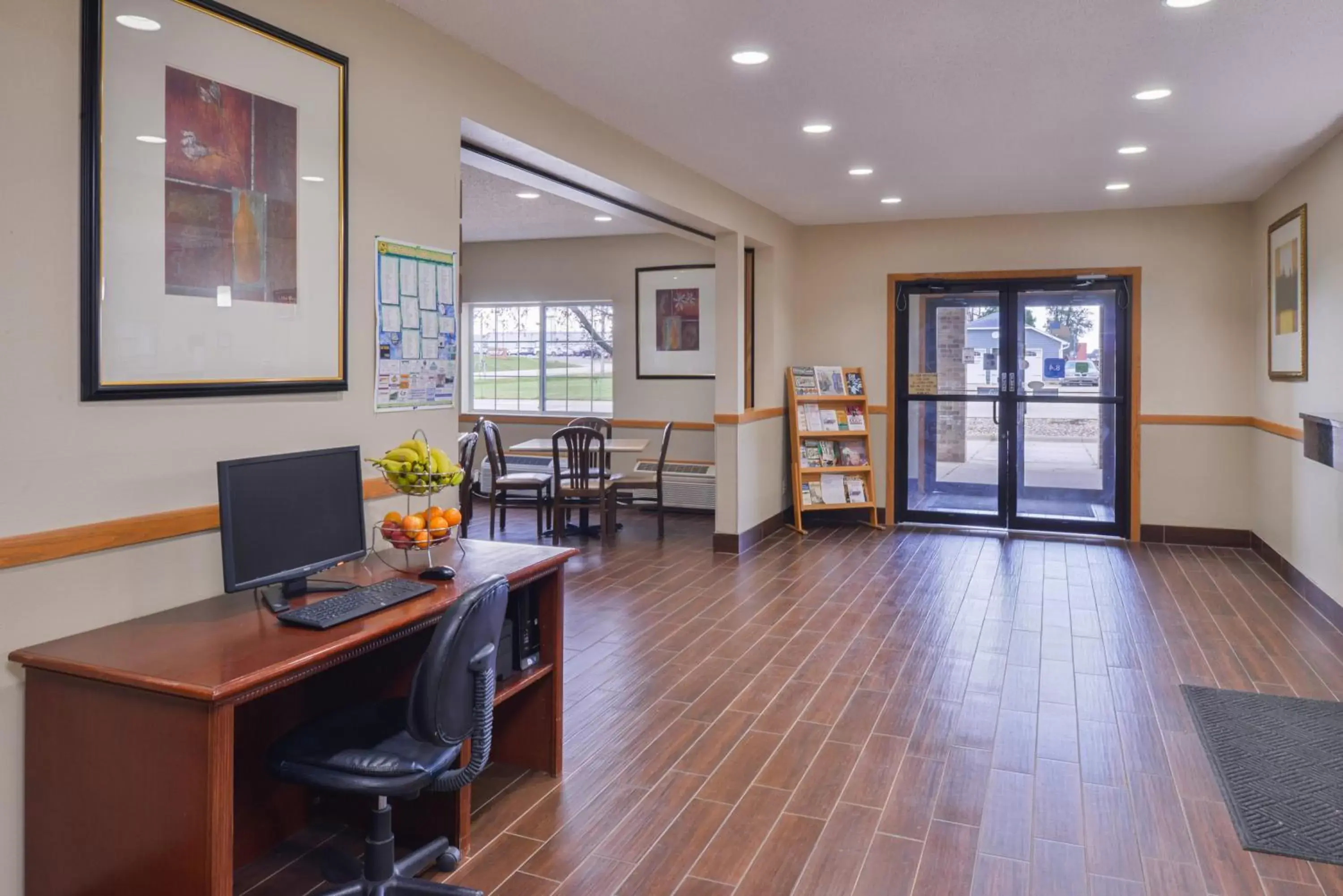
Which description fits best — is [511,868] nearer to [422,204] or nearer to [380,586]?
[380,586]

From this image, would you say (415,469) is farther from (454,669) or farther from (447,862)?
(447,862)

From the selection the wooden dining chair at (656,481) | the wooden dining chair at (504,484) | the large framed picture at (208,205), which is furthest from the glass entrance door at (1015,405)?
the large framed picture at (208,205)

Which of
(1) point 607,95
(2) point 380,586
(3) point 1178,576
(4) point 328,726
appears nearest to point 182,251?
(2) point 380,586

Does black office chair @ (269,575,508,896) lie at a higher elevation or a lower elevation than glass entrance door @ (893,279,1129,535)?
lower

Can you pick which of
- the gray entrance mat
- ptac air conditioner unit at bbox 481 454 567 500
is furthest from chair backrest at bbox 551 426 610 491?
the gray entrance mat

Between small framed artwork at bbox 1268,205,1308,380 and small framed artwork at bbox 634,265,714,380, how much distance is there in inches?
165

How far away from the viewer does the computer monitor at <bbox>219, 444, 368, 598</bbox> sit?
219 cm

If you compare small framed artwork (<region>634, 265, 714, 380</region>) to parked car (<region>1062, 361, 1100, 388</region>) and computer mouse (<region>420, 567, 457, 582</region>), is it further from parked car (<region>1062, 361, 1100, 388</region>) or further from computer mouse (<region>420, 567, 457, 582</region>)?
computer mouse (<region>420, 567, 457, 582</region>)

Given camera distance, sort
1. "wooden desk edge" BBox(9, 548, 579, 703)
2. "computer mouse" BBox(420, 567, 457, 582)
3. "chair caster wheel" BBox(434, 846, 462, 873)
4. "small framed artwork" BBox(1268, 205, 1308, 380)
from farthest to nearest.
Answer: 1. "small framed artwork" BBox(1268, 205, 1308, 380)
2. "computer mouse" BBox(420, 567, 457, 582)
3. "chair caster wheel" BBox(434, 846, 462, 873)
4. "wooden desk edge" BBox(9, 548, 579, 703)

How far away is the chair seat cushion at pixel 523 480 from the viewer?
7305mm

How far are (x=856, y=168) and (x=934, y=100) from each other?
1444 millimetres

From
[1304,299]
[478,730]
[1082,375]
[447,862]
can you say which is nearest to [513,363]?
A: [1082,375]

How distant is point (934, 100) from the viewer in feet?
14.2

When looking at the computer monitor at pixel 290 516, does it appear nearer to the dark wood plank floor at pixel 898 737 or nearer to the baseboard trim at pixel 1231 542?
the dark wood plank floor at pixel 898 737
